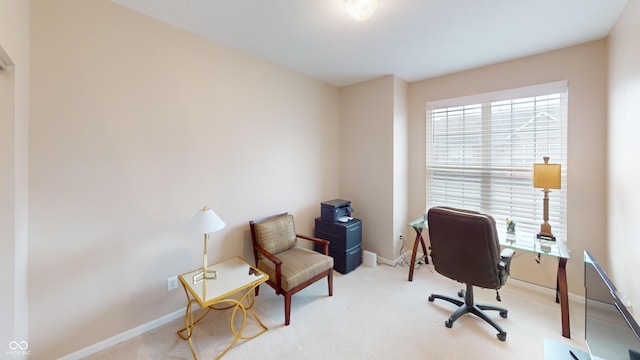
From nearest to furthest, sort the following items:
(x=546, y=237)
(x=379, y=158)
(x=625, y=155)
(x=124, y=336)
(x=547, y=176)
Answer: (x=625, y=155) → (x=124, y=336) → (x=547, y=176) → (x=546, y=237) → (x=379, y=158)

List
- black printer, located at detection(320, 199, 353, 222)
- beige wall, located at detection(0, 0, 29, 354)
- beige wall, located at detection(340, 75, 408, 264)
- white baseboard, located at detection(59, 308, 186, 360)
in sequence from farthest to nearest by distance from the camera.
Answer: beige wall, located at detection(340, 75, 408, 264)
black printer, located at detection(320, 199, 353, 222)
white baseboard, located at detection(59, 308, 186, 360)
beige wall, located at detection(0, 0, 29, 354)

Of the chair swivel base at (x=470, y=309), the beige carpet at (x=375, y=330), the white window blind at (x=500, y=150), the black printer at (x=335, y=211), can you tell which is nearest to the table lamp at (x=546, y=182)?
the white window blind at (x=500, y=150)

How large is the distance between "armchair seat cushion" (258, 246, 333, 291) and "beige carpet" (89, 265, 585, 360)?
0.34 meters

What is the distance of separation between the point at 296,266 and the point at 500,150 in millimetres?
2688

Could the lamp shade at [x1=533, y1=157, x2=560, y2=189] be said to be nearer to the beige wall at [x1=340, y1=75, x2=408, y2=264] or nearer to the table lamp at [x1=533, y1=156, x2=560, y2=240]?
the table lamp at [x1=533, y1=156, x2=560, y2=240]

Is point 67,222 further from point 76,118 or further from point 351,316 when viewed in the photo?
point 351,316

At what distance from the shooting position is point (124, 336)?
1886 mm

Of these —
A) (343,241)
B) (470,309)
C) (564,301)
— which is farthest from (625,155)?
(343,241)

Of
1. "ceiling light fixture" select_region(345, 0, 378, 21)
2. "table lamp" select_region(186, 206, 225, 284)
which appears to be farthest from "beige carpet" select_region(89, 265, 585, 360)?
"ceiling light fixture" select_region(345, 0, 378, 21)

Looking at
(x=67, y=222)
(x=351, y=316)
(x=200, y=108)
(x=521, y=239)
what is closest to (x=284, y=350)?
(x=351, y=316)

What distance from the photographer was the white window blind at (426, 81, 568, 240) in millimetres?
2509

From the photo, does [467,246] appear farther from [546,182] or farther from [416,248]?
[546,182]

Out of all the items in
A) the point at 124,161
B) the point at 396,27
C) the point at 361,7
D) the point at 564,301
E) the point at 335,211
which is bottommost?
the point at 564,301

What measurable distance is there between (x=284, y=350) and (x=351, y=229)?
5.08ft
